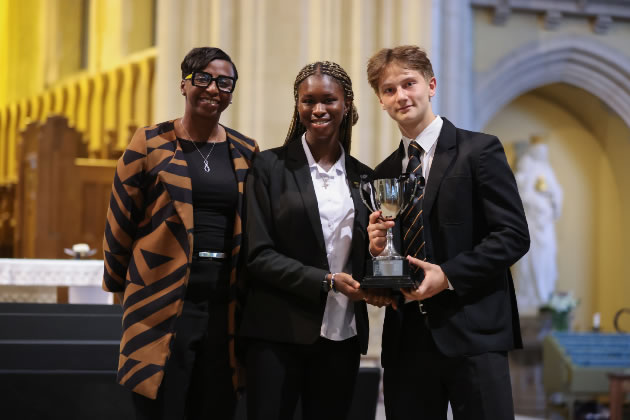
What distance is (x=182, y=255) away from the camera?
2379 mm

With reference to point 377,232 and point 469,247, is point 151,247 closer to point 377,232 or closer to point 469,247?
point 377,232

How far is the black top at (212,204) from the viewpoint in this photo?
2.45m

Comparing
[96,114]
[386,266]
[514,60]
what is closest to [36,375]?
[386,266]

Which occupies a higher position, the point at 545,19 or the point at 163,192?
the point at 545,19

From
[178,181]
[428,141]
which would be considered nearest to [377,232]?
[428,141]

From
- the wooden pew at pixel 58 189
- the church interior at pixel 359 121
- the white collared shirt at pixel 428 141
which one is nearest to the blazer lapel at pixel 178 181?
the white collared shirt at pixel 428 141

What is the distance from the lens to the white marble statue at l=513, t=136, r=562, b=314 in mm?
10344

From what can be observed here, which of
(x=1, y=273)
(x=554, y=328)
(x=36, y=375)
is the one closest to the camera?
(x=36, y=375)

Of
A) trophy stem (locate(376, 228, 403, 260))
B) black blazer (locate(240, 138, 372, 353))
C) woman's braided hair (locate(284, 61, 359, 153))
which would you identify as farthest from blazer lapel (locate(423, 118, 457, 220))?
woman's braided hair (locate(284, 61, 359, 153))

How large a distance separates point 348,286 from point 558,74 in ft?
26.0

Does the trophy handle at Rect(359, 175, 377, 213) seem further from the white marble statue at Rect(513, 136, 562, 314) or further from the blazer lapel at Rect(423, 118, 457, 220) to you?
the white marble statue at Rect(513, 136, 562, 314)

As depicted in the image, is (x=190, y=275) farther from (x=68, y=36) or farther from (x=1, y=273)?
(x=68, y=36)

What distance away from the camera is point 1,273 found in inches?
202

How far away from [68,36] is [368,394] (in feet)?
27.1
